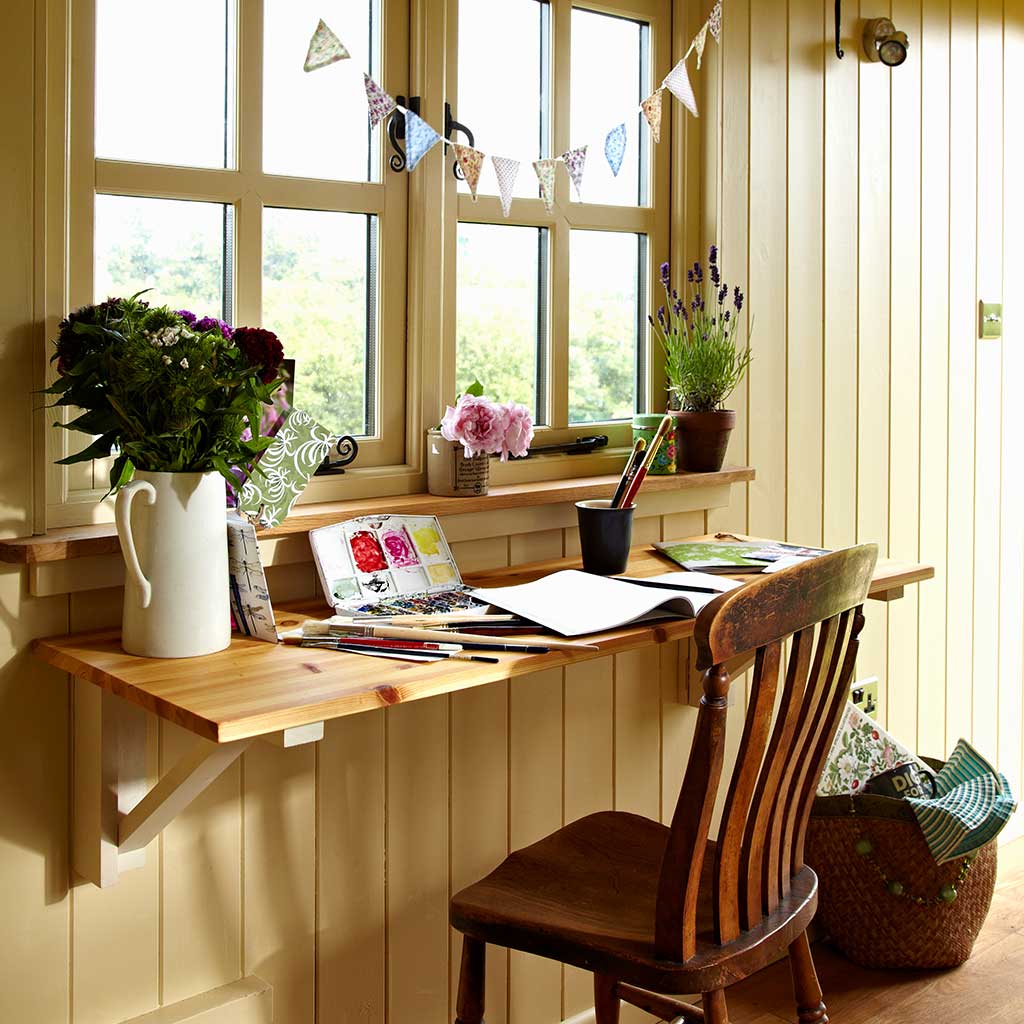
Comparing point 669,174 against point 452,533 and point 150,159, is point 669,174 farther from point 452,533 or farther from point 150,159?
point 150,159

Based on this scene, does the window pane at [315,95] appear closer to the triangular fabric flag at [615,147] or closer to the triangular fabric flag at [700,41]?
the triangular fabric flag at [615,147]

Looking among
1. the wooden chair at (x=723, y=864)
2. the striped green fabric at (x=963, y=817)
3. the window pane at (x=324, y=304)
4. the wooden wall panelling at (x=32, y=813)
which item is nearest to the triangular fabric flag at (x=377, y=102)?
the window pane at (x=324, y=304)

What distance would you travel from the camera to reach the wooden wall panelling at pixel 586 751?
2.20m

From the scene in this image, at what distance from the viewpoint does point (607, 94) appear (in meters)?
2.29

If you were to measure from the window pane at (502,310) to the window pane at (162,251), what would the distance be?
45 centimetres

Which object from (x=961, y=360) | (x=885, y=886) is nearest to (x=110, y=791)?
(x=885, y=886)

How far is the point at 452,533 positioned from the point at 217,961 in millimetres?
705

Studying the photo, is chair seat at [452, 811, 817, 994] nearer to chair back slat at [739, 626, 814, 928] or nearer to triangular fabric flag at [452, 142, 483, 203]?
chair back slat at [739, 626, 814, 928]

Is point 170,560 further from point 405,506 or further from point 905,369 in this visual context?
point 905,369

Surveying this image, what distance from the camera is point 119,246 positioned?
1703 millimetres

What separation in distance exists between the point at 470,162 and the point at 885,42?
3.73 feet

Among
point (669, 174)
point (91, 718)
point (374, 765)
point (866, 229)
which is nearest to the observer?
point (91, 718)

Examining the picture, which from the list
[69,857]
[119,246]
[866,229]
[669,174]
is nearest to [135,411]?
[119,246]

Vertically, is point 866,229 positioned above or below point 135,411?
above
